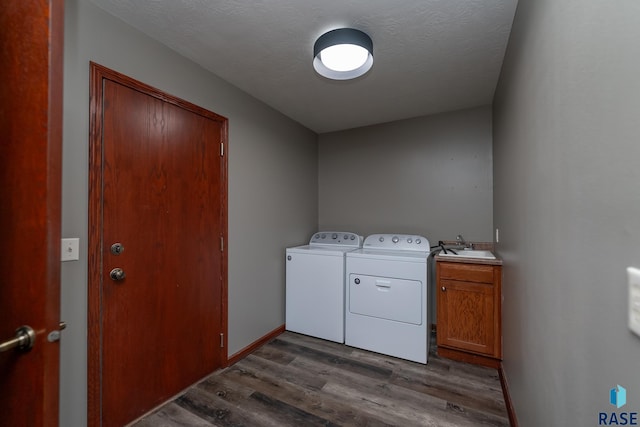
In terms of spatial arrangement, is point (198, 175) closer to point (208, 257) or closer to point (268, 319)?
point (208, 257)

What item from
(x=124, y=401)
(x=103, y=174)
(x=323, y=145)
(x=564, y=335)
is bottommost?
(x=124, y=401)

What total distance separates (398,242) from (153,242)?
7.39ft

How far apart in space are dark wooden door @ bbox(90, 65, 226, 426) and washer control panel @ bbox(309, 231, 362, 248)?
4.47 feet

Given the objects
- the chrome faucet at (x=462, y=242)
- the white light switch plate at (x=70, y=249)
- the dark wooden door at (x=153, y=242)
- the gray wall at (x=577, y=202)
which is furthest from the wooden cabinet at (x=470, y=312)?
the white light switch plate at (x=70, y=249)

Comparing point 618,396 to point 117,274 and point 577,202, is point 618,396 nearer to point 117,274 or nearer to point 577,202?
point 577,202

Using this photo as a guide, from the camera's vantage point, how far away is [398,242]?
9.20ft

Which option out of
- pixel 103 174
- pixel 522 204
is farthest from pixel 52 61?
pixel 522 204

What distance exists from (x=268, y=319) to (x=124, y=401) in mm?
1270

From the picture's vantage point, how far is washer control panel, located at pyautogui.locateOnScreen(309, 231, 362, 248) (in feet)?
9.87

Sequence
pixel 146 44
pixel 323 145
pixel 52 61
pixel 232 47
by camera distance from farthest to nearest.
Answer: pixel 323 145, pixel 232 47, pixel 146 44, pixel 52 61

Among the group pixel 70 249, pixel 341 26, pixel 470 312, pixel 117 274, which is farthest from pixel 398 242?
pixel 70 249

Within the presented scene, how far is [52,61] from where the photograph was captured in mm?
651

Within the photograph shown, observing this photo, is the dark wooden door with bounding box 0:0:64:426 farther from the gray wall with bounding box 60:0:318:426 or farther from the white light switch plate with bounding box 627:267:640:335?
the white light switch plate with bounding box 627:267:640:335

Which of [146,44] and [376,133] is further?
[376,133]
